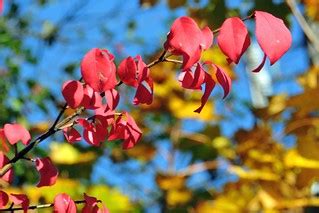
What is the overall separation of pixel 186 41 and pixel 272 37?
0.09 m

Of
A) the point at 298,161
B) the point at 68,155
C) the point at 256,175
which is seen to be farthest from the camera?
the point at 68,155

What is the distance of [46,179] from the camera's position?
0.86 m

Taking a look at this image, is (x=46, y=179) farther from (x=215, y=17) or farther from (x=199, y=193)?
(x=199, y=193)

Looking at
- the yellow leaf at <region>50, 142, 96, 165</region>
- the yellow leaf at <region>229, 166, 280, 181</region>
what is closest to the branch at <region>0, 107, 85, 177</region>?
the yellow leaf at <region>229, 166, 280, 181</region>

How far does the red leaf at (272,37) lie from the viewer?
0.73m

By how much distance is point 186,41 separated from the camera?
0.74 m

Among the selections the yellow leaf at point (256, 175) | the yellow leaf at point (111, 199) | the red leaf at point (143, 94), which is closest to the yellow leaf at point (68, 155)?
the yellow leaf at point (111, 199)

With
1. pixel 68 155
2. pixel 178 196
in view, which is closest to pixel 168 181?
pixel 178 196

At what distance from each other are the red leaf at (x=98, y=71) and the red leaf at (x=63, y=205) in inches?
5.7

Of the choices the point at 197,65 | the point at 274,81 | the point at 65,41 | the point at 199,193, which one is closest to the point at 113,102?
the point at 197,65

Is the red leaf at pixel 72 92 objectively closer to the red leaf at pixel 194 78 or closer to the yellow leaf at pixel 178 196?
the red leaf at pixel 194 78

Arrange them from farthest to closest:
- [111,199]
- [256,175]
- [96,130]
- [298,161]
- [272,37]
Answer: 1. [111,199]
2. [256,175]
3. [298,161]
4. [96,130]
5. [272,37]

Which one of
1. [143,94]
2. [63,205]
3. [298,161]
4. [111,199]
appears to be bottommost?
[111,199]

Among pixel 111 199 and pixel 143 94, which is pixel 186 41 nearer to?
pixel 143 94
